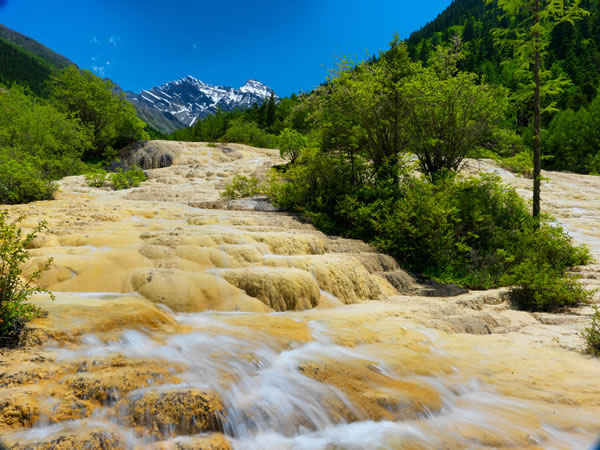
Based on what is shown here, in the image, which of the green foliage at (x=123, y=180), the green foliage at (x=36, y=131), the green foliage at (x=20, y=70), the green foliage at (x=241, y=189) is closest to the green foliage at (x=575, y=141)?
the green foliage at (x=241, y=189)

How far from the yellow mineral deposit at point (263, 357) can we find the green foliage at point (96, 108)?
853 inches

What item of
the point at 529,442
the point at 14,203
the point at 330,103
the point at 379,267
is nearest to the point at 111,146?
the point at 14,203

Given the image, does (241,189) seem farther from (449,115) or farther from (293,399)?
(293,399)

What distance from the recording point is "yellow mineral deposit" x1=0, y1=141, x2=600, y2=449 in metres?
3.01

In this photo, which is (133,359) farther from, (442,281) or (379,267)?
(442,281)

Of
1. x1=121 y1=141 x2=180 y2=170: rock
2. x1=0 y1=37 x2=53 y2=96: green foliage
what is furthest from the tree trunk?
x1=0 y1=37 x2=53 y2=96: green foliage

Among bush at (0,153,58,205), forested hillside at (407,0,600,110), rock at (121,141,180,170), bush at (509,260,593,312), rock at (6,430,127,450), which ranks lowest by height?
bush at (509,260,593,312)

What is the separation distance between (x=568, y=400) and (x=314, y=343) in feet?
10.1

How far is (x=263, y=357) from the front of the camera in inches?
167

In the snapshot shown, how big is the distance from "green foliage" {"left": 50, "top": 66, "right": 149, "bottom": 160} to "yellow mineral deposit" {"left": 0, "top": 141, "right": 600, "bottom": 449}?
21.7 m

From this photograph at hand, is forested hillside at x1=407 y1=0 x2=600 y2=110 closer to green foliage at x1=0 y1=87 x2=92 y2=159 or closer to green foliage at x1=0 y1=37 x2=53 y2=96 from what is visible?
green foliage at x1=0 y1=87 x2=92 y2=159

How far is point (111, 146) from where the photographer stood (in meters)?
27.5

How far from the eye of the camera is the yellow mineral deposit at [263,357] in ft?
9.89

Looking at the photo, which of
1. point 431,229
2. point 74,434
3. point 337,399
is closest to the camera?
point 74,434
